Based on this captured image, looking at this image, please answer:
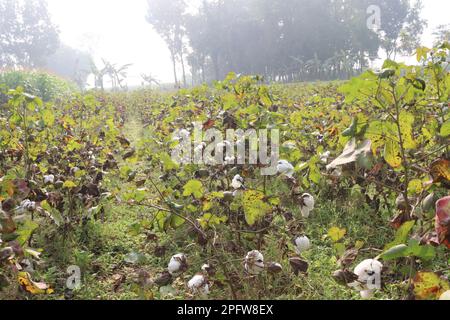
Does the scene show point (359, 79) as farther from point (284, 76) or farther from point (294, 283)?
point (284, 76)

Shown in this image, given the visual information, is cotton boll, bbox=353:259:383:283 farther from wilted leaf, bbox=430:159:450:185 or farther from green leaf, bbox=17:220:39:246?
green leaf, bbox=17:220:39:246

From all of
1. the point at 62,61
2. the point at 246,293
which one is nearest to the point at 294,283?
the point at 246,293

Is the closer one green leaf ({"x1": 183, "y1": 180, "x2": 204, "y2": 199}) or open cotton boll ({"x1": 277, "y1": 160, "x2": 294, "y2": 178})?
green leaf ({"x1": 183, "y1": 180, "x2": 204, "y2": 199})

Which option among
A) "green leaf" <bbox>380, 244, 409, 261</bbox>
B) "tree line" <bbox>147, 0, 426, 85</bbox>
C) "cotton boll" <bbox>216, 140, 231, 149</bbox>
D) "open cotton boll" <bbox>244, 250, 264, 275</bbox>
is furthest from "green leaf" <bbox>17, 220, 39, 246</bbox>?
"tree line" <bbox>147, 0, 426, 85</bbox>

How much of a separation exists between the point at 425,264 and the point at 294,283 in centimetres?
96

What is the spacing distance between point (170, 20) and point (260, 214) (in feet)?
137

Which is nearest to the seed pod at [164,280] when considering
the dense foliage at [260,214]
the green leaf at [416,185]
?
the dense foliage at [260,214]

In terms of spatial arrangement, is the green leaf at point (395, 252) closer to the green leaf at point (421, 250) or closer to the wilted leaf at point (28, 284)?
the green leaf at point (421, 250)

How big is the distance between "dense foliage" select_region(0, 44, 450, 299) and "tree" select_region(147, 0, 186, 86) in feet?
125

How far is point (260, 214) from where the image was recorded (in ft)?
5.06

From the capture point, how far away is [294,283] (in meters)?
1.92

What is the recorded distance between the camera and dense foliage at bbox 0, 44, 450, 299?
1.13 m

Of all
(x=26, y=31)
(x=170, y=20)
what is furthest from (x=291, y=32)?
(x=26, y=31)

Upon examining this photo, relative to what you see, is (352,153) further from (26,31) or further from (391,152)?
(26,31)
